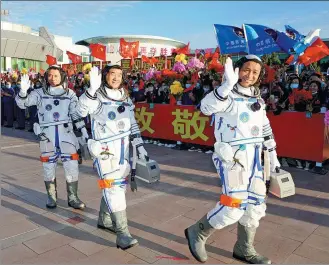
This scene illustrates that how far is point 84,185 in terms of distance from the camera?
232 inches

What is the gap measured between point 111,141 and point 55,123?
1470 mm

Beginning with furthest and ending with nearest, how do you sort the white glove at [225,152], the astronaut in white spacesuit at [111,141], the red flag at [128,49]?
the red flag at [128,49]
the astronaut in white spacesuit at [111,141]
the white glove at [225,152]

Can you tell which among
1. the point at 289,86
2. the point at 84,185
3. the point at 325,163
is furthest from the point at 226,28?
the point at 84,185

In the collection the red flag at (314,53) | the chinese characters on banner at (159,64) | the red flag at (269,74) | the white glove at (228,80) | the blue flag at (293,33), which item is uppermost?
the blue flag at (293,33)

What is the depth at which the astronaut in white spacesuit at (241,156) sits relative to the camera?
3.04 metres

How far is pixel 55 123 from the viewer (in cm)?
466

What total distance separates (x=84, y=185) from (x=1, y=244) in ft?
7.58

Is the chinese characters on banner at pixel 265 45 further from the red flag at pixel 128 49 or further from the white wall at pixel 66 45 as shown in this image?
the white wall at pixel 66 45

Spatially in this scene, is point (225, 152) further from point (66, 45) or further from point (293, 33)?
point (66, 45)

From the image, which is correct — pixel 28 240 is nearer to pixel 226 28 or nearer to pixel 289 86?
pixel 289 86

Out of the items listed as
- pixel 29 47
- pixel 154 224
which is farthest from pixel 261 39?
pixel 29 47

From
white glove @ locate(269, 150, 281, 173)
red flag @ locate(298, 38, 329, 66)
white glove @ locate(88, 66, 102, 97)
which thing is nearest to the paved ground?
white glove @ locate(269, 150, 281, 173)

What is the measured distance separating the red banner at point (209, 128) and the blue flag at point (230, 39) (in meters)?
2.78

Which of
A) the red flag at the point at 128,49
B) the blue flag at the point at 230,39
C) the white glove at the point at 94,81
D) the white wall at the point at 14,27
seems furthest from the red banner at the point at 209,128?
the white wall at the point at 14,27
